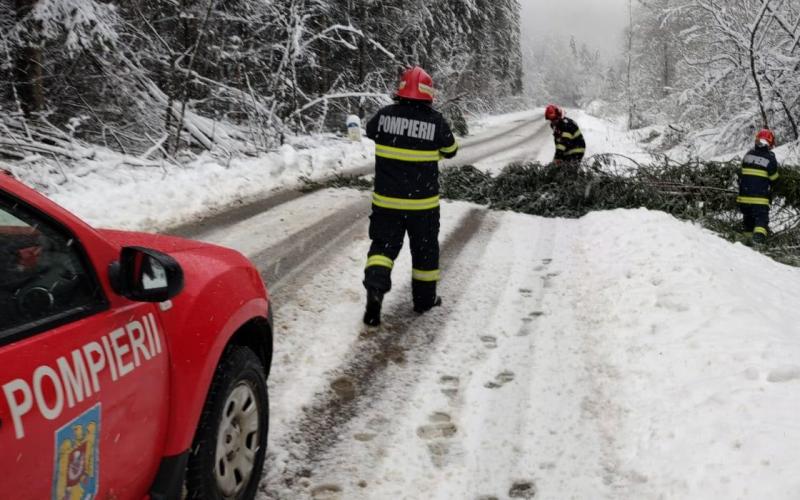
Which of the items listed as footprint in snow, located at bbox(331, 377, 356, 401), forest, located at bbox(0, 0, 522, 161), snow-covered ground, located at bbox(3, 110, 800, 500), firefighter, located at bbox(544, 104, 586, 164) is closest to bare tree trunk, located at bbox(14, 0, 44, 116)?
forest, located at bbox(0, 0, 522, 161)

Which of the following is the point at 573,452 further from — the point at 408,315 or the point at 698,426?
the point at 408,315

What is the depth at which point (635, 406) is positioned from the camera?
3.63m

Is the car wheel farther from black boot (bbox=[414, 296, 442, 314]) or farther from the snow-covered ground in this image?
black boot (bbox=[414, 296, 442, 314])

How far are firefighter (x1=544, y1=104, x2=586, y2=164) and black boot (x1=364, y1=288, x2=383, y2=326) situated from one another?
22.5 ft

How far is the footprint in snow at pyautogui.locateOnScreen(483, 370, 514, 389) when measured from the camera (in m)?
3.92

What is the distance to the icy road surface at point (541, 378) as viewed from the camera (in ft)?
9.67

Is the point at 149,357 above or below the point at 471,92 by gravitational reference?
below

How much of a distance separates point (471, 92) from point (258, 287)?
128 ft

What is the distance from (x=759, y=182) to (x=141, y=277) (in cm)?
909

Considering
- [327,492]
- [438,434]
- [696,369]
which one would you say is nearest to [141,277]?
[327,492]

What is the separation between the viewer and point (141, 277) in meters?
1.83

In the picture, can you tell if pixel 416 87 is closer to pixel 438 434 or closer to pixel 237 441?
pixel 438 434

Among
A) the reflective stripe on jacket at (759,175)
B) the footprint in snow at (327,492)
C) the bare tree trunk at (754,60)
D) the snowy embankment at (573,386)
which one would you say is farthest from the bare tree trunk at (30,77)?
the bare tree trunk at (754,60)

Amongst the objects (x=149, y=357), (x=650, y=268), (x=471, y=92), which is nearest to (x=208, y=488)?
(x=149, y=357)
